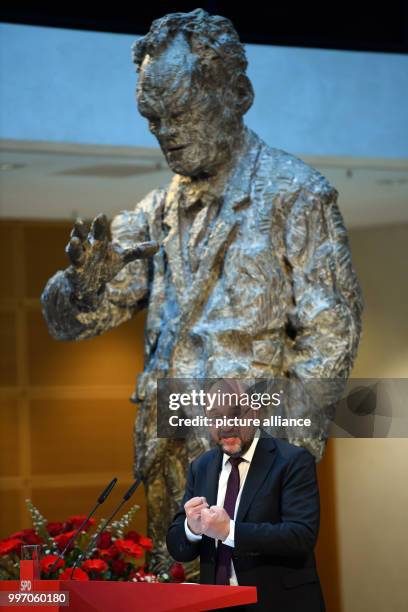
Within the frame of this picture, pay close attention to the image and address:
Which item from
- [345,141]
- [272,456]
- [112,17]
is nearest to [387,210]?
[345,141]

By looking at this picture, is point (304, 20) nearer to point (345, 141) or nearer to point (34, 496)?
point (345, 141)

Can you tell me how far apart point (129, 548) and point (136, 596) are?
1.02 m

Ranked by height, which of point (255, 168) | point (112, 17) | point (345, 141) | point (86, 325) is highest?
point (112, 17)

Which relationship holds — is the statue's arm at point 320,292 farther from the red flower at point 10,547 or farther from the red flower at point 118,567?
the red flower at point 10,547

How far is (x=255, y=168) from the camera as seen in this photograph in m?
4.00

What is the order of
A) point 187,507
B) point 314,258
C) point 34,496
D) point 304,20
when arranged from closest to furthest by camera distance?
1. point 187,507
2. point 314,258
3. point 304,20
4. point 34,496

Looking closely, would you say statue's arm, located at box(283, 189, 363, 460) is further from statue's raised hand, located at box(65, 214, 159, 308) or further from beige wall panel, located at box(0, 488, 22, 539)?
beige wall panel, located at box(0, 488, 22, 539)

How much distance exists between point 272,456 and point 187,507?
248 mm

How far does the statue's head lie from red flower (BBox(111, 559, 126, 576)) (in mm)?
1024

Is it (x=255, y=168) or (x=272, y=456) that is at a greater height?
(x=255, y=168)

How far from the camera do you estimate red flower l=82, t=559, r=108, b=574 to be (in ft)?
12.0

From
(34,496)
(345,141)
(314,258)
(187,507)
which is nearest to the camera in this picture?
(187,507)

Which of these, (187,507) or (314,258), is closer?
(187,507)

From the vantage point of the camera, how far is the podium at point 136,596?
9.12 ft
